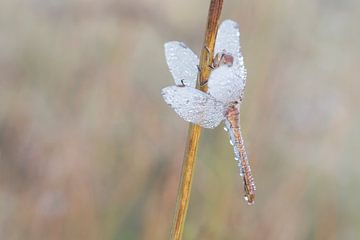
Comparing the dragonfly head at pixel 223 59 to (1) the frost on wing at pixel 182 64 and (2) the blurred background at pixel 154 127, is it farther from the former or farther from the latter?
(2) the blurred background at pixel 154 127

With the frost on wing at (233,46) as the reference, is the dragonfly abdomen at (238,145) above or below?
below

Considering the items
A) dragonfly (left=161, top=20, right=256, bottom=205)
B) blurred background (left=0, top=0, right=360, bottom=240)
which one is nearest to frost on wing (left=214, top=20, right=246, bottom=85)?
dragonfly (left=161, top=20, right=256, bottom=205)

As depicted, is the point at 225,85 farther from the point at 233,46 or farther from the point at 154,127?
the point at 154,127

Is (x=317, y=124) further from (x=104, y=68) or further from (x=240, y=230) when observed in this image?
(x=104, y=68)

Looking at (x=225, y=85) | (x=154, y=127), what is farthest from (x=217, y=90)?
(x=154, y=127)

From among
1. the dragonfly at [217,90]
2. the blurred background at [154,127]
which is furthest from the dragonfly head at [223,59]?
the blurred background at [154,127]

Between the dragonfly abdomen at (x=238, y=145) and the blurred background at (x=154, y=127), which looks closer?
the dragonfly abdomen at (x=238, y=145)
